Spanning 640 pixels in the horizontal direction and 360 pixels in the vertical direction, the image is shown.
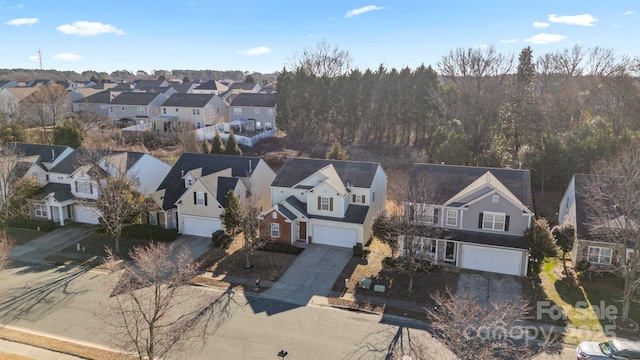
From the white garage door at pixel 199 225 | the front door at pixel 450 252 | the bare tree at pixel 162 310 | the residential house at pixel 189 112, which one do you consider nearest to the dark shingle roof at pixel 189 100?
the residential house at pixel 189 112

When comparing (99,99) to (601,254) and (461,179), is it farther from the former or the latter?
(601,254)

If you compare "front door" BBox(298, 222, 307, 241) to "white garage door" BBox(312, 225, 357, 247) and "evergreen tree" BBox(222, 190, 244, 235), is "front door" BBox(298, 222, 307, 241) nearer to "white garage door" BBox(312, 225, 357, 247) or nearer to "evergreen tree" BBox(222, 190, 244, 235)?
"white garage door" BBox(312, 225, 357, 247)

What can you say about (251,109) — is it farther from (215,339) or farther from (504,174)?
(215,339)

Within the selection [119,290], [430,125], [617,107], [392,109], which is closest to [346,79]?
[392,109]

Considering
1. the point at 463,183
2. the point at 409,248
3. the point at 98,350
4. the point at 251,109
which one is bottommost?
the point at 98,350

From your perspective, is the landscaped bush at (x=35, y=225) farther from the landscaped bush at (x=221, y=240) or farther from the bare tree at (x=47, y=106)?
the bare tree at (x=47, y=106)

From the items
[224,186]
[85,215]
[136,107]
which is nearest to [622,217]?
[224,186]

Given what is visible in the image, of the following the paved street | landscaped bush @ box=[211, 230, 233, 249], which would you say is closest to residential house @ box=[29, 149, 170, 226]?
landscaped bush @ box=[211, 230, 233, 249]
